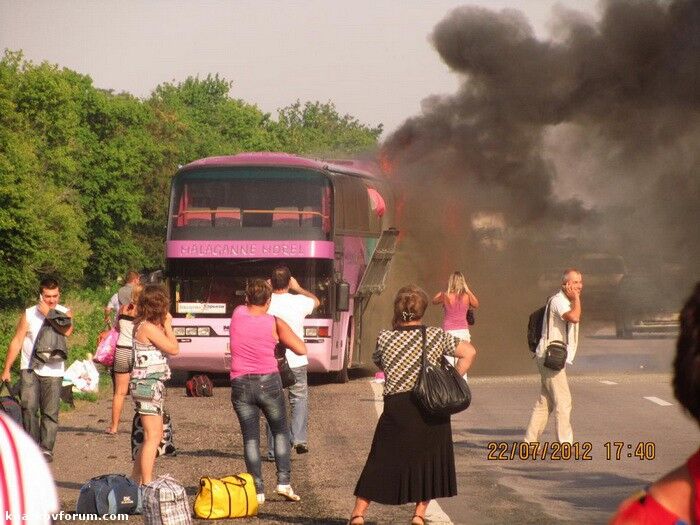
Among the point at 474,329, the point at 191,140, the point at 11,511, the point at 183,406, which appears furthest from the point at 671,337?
the point at 191,140

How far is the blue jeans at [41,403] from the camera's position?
13.5 meters

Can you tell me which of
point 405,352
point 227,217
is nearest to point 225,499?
point 405,352

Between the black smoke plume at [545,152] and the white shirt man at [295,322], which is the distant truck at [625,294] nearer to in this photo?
the black smoke plume at [545,152]

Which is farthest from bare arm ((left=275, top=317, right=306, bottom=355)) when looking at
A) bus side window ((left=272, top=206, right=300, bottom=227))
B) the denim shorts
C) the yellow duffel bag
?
bus side window ((left=272, top=206, right=300, bottom=227))

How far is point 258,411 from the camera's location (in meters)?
10.9

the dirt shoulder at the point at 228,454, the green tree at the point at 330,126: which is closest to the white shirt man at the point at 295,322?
the dirt shoulder at the point at 228,454

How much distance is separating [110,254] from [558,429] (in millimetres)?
83023

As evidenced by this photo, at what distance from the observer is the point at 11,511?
3.39 m

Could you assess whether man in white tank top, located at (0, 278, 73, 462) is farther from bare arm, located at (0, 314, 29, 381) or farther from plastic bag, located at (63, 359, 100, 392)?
plastic bag, located at (63, 359, 100, 392)

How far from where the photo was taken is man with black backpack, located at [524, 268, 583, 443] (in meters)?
13.2

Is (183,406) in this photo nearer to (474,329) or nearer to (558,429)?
(558,429)

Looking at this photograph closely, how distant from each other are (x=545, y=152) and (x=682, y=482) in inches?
1196

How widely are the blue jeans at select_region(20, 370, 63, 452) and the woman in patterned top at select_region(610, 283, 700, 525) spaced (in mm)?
10903

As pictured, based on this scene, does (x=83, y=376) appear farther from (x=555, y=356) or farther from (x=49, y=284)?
(x=555, y=356)
